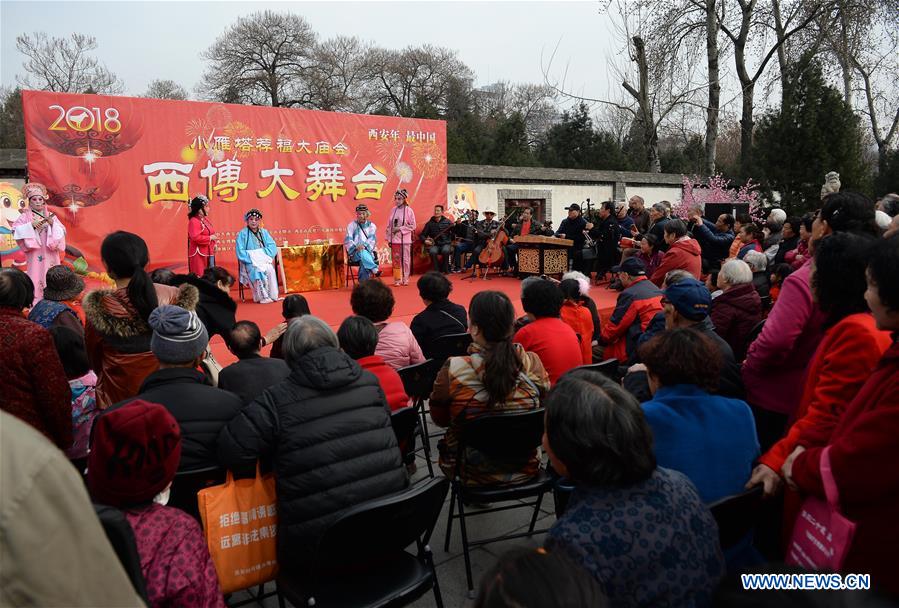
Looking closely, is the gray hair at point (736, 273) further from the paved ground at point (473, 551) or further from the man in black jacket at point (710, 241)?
the man in black jacket at point (710, 241)

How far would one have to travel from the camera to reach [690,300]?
284cm

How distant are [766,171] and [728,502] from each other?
16.4 meters

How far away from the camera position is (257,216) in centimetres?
945

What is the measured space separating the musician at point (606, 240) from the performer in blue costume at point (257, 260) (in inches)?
218

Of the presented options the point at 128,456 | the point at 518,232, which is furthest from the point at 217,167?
the point at 128,456

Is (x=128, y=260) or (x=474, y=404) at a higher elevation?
(x=128, y=260)

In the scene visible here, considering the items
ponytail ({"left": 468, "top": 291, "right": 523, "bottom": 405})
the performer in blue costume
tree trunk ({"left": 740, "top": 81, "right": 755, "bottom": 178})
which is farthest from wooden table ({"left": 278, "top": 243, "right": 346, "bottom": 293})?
tree trunk ({"left": 740, "top": 81, "right": 755, "bottom": 178})

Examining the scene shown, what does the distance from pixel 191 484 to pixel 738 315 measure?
119 inches

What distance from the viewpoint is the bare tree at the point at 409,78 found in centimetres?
2880

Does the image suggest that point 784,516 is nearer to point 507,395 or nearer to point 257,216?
point 507,395

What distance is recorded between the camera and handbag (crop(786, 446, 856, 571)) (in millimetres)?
1496

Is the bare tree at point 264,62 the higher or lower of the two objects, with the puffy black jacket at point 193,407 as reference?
higher

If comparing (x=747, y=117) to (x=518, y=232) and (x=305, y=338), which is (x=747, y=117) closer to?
(x=518, y=232)

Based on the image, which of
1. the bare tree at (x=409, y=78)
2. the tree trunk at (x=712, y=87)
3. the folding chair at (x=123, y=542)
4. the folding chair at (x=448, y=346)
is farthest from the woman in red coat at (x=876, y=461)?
the bare tree at (x=409, y=78)
